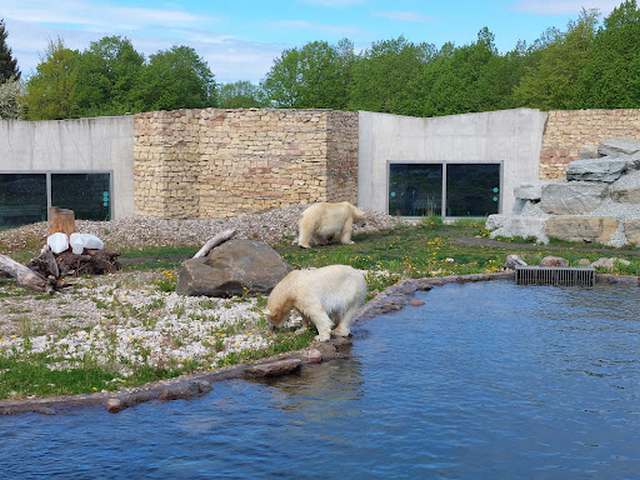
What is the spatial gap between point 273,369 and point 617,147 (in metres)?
18.4

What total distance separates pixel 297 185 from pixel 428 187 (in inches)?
193

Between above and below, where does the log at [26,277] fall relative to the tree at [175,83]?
below

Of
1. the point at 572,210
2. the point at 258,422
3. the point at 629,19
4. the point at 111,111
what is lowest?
the point at 258,422

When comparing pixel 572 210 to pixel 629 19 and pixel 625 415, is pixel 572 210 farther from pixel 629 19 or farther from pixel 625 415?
pixel 629 19

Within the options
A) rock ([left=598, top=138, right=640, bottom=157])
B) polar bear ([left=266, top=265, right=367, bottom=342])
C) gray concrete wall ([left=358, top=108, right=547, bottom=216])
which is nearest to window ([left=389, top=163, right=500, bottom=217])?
gray concrete wall ([left=358, top=108, right=547, bottom=216])

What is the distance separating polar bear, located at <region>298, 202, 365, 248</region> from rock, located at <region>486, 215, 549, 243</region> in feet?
12.8

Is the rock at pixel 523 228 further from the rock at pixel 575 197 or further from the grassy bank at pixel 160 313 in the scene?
the rock at pixel 575 197

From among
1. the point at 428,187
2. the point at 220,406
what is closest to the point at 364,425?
the point at 220,406

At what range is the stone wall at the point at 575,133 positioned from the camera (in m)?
27.7

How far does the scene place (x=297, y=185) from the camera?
2666cm

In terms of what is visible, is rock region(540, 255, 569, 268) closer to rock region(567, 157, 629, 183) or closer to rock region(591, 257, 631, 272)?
rock region(591, 257, 631, 272)

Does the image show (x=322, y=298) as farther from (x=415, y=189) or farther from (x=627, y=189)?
(x=415, y=189)

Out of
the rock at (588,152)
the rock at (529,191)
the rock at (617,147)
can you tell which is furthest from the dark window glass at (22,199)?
the rock at (617,147)

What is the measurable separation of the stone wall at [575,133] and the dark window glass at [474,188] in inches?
68.3
